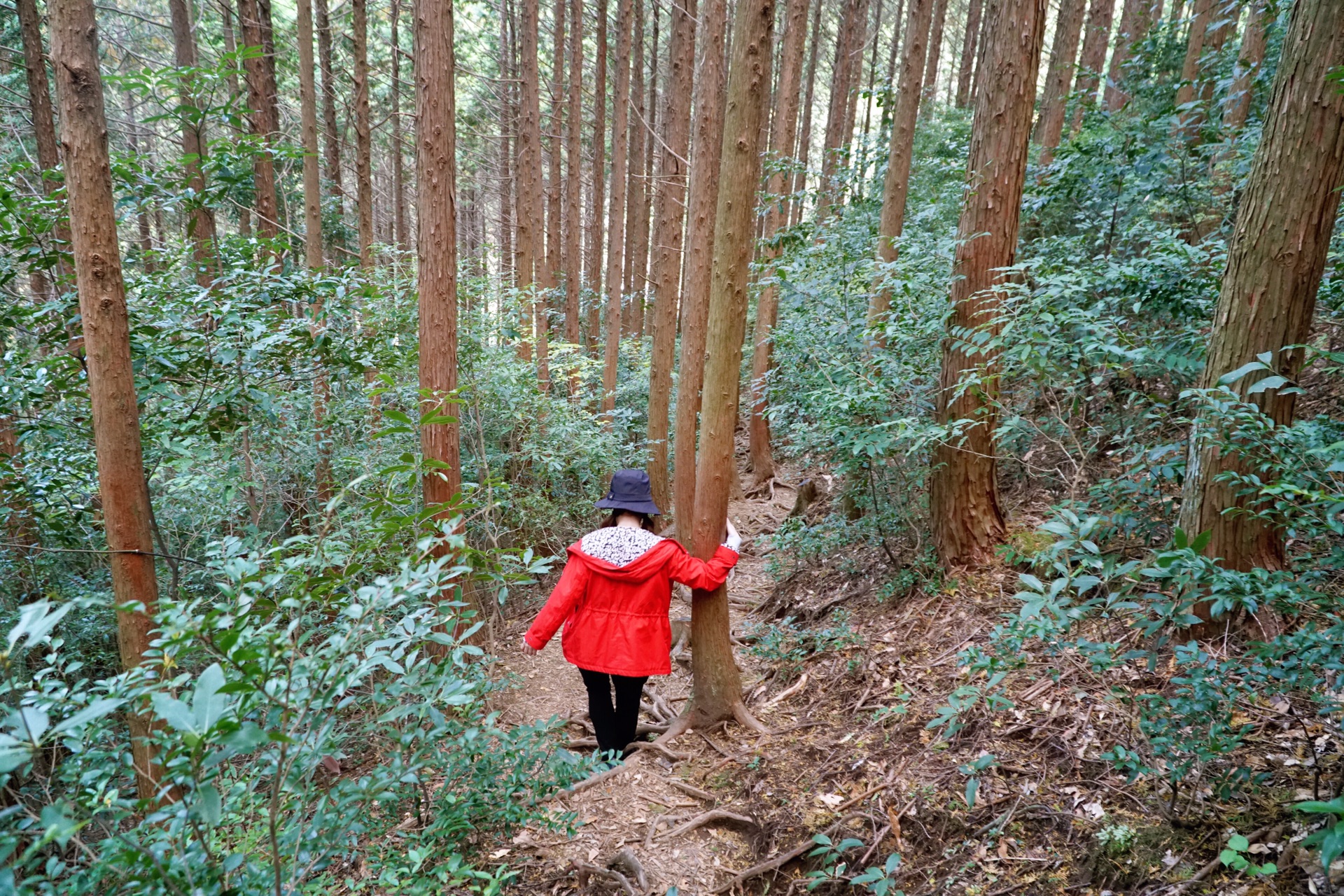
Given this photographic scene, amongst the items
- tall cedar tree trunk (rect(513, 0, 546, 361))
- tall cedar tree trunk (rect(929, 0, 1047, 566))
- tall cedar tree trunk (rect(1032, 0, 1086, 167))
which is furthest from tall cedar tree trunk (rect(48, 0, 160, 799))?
tall cedar tree trunk (rect(1032, 0, 1086, 167))

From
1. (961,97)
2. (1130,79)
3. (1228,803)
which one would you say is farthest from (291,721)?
(961,97)

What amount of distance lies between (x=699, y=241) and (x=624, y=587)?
154 inches

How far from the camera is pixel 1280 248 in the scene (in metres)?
3.13

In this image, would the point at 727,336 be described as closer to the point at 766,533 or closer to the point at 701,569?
the point at 701,569

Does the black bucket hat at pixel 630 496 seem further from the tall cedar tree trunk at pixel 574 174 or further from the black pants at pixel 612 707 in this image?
the tall cedar tree trunk at pixel 574 174

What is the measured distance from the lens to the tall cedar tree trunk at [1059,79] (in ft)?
32.7

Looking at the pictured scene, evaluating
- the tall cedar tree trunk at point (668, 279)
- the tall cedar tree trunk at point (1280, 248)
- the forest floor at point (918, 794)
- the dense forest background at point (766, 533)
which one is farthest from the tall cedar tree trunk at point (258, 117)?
the tall cedar tree trunk at point (1280, 248)

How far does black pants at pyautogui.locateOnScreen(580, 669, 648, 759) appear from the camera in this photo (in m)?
4.58

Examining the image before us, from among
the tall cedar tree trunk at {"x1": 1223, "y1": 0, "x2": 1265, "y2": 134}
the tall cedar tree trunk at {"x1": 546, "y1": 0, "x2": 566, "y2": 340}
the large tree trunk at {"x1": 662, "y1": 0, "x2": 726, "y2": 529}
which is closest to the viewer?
the large tree trunk at {"x1": 662, "y1": 0, "x2": 726, "y2": 529}

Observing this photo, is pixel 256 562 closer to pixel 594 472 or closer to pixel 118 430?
pixel 118 430

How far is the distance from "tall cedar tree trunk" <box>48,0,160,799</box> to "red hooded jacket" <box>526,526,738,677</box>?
2.11 metres

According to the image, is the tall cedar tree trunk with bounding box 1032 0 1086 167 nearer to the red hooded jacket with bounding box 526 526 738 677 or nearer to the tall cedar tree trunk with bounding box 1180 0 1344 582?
the tall cedar tree trunk with bounding box 1180 0 1344 582

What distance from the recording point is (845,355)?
584 centimetres

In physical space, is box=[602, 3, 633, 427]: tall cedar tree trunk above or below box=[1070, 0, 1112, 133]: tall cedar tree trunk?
below
